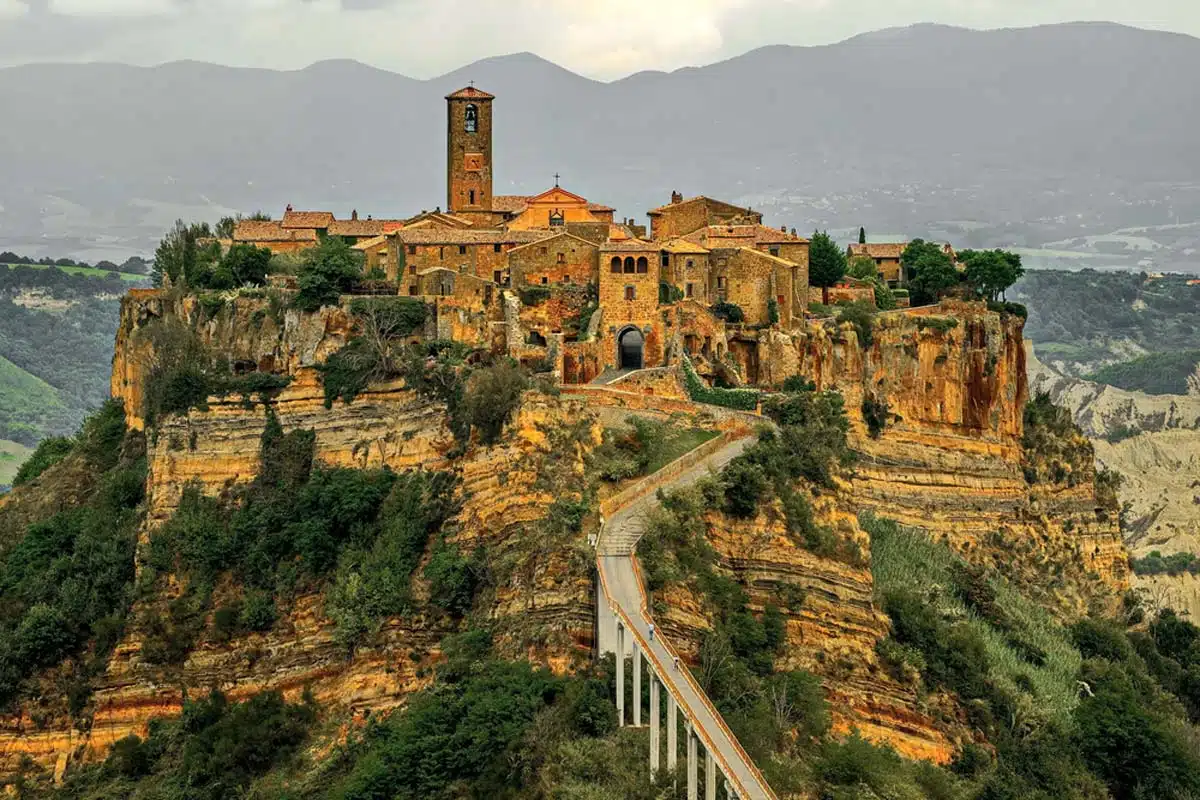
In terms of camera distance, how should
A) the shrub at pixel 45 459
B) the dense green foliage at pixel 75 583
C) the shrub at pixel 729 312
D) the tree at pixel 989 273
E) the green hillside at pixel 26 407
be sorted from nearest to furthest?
the dense green foliage at pixel 75 583 < the shrub at pixel 729 312 < the shrub at pixel 45 459 < the tree at pixel 989 273 < the green hillside at pixel 26 407

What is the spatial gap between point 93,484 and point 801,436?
2474cm

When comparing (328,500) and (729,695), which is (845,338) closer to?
(328,500)

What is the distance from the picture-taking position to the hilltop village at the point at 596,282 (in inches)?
2114

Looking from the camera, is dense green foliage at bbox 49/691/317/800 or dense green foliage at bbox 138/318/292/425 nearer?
dense green foliage at bbox 49/691/317/800

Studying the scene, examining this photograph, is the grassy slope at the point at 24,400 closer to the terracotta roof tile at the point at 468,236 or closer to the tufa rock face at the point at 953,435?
the terracotta roof tile at the point at 468,236

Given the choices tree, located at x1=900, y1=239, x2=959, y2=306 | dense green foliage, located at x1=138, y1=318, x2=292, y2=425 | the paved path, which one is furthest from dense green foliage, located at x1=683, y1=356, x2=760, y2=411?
tree, located at x1=900, y1=239, x2=959, y2=306

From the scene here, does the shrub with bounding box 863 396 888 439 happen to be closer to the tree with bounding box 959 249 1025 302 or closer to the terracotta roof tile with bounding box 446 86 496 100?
the tree with bounding box 959 249 1025 302

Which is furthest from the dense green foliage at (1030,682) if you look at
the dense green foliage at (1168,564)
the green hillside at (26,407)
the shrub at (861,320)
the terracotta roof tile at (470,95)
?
the green hillside at (26,407)

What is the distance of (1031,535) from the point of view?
62.5 m

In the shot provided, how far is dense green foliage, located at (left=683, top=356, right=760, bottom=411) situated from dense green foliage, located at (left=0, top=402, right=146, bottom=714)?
17.8 meters

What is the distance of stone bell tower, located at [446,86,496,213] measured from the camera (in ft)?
212

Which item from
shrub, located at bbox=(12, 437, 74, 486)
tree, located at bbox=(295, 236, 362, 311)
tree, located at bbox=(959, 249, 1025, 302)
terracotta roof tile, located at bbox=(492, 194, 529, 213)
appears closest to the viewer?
tree, located at bbox=(295, 236, 362, 311)

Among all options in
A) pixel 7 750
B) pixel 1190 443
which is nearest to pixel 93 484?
pixel 7 750

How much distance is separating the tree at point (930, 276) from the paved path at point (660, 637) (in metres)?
20.4
